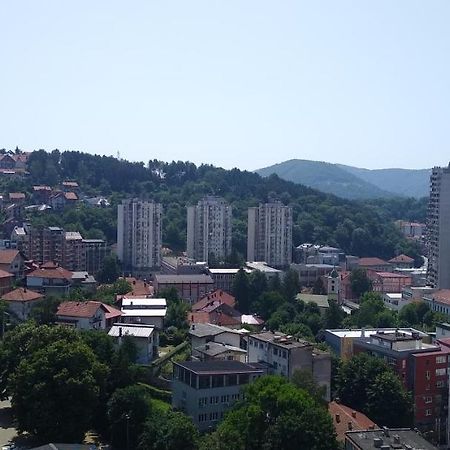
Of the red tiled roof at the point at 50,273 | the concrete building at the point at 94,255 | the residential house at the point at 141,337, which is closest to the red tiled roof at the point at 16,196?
the concrete building at the point at 94,255

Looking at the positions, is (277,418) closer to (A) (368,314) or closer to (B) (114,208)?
(A) (368,314)

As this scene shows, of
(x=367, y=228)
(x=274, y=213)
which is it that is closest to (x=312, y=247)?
(x=274, y=213)

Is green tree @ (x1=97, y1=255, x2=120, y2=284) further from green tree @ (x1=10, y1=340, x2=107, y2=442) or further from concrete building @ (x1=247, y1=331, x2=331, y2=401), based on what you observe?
green tree @ (x1=10, y1=340, x2=107, y2=442)

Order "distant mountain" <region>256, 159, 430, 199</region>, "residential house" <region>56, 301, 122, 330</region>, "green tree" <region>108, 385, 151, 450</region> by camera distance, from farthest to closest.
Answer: "distant mountain" <region>256, 159, 430, 199</region> → "residential house" <region>56, 301, 122, 330</region> → "green tree" <region>108, 385, 151, 450</region>

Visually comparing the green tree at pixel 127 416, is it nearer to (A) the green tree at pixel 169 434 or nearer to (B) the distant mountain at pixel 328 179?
(A) the green tree at pixel 169 434

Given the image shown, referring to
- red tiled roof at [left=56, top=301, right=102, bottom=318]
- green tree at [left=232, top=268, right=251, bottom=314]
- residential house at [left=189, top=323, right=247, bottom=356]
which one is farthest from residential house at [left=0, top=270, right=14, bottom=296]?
green tree at [left=232, top=268, right=251, bottom=314]

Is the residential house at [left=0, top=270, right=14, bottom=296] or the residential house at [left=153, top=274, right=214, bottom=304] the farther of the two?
the residential house at [left=153, top=274, right=214, bottom=304]
